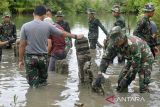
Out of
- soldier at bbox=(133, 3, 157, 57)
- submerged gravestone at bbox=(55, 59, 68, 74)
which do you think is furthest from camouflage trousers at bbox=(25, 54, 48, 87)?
soldier at bbox=(133, 3, 157, 57)

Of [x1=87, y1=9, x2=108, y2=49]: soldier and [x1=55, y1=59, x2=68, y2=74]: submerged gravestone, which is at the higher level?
[x1=87, y1=9, x2=108, y2=49]: soldier

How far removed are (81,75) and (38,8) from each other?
6.87 feet

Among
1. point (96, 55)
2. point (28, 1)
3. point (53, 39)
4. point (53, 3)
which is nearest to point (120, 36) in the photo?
point (53, 39)

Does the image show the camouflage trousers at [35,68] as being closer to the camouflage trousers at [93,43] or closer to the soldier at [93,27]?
the soldier at [93,27]

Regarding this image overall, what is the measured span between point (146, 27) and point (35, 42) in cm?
342

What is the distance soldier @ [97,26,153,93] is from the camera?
27.5 feet

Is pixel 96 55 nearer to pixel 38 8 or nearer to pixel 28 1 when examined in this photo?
pixel 38 8

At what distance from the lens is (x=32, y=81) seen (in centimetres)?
957

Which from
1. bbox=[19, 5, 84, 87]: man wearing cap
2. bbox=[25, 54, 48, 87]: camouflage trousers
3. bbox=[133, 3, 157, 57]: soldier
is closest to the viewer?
bbox=[19, 5, 84, 87]: man wearing cap

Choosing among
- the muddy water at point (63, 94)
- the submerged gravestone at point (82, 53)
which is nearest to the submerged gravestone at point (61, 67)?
the muddy water at point (63, 94)

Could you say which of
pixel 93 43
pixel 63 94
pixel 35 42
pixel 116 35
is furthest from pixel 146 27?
pixel 93 43

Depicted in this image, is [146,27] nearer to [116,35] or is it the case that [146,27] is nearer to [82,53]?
[82,53]

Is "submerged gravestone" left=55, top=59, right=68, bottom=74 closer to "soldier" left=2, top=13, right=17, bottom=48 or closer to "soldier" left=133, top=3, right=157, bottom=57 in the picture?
"soldier" left=133, top=3, right=157, bottom=57

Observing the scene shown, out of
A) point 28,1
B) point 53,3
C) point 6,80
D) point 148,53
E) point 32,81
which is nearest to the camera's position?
point 148,53
